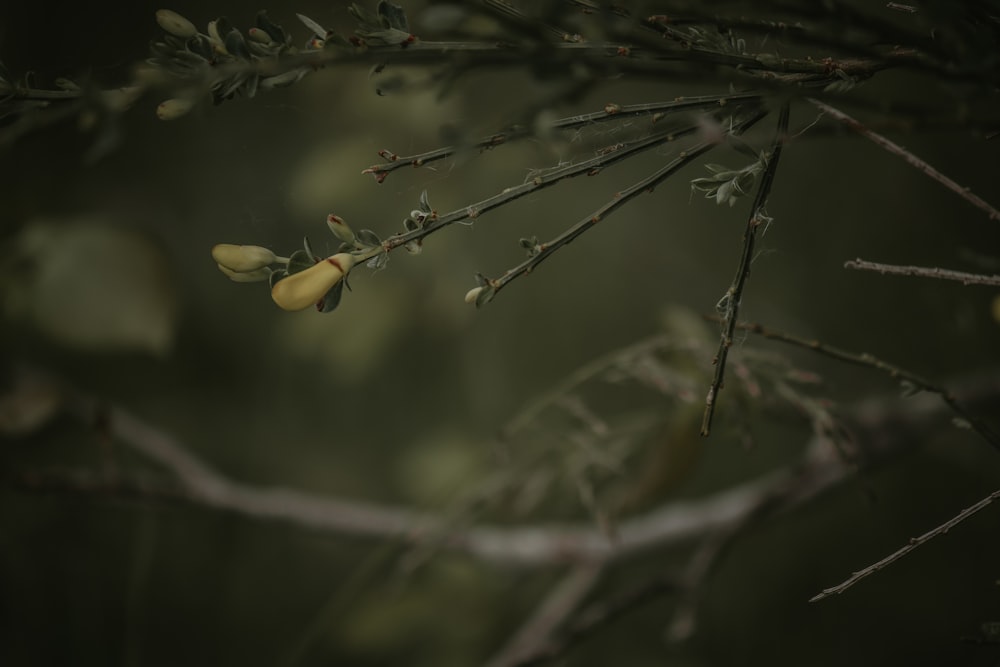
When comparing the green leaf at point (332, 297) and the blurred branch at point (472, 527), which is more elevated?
the green leaf at point (332, 297)

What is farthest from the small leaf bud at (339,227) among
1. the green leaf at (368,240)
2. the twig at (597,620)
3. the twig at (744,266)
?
the twig at (597,620)

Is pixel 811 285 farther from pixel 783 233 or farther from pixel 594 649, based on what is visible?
pixel 594 649

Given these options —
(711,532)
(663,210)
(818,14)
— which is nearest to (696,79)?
(818,14)

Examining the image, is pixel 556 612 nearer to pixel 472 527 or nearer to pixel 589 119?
pixel 472 527

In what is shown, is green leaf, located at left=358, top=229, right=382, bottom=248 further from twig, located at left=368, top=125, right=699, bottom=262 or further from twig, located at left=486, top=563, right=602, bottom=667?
twig, located at left=486, top=563, right=602, bottom=667

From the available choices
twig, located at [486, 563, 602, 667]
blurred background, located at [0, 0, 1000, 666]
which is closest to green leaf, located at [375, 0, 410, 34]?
blurred background, located at [0, 0, 1000, 666]

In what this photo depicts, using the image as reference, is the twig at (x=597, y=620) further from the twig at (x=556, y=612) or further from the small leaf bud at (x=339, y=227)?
the small leaf bud at (x=339, y=227)

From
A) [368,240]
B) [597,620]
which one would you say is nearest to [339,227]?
[368,240]
